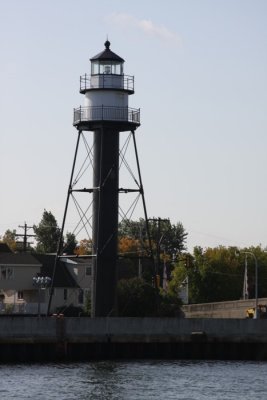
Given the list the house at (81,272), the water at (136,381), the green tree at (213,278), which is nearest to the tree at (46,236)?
the green tree at (213,278)

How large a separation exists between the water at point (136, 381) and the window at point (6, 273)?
45707 millimetres

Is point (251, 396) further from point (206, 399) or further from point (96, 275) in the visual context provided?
point (96, 275)

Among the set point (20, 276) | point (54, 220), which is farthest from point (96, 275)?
point (54, 220)

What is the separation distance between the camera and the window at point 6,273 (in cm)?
12162

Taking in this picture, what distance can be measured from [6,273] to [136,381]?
56985 mm

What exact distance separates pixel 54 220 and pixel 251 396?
446ft

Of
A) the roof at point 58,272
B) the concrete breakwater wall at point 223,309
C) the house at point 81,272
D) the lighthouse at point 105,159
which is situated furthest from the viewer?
the house at point 81,272

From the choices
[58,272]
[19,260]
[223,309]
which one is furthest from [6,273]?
[223,309]

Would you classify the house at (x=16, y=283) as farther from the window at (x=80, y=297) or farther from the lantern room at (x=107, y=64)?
the lantern room at (x=107, y=64)

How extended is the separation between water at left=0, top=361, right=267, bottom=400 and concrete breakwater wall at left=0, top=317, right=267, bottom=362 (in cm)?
209

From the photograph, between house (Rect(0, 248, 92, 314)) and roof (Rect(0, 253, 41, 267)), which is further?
roof (Rect(0, 253, 41, 267))

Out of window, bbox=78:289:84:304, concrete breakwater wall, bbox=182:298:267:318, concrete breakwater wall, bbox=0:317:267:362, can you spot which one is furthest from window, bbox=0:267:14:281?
concrete breakwater wall, bbox=0:317:267:362

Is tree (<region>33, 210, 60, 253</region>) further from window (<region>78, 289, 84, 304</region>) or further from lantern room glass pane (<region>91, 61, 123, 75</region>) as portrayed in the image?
lantern room glass pane (<region>91, 61, 123, 75</region>)

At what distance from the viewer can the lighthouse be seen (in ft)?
287
